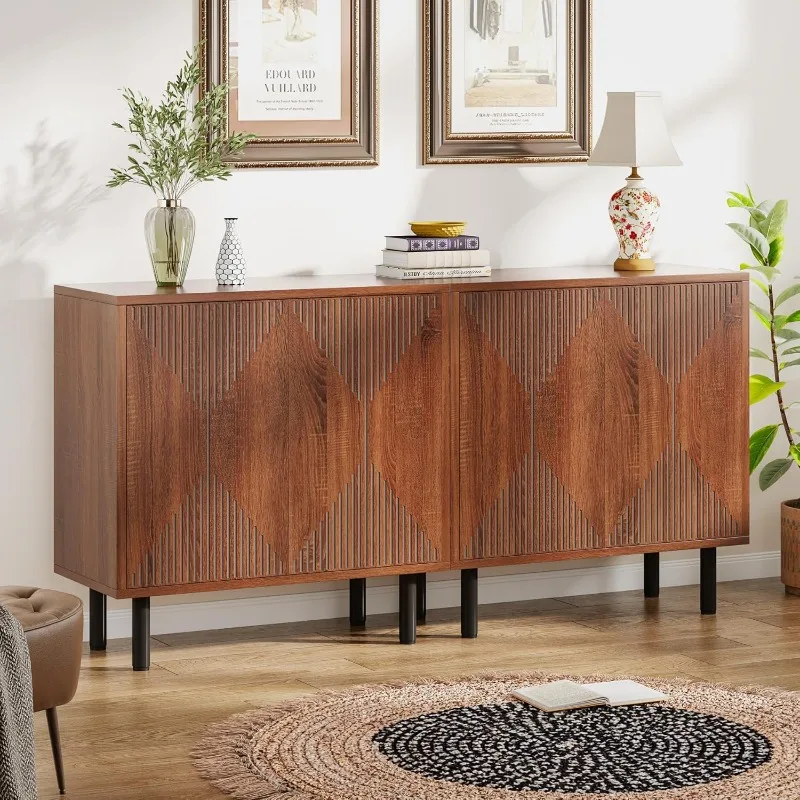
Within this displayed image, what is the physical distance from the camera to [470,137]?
518 centimetres

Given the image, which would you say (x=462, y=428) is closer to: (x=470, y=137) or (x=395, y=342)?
(x=395, y=342)

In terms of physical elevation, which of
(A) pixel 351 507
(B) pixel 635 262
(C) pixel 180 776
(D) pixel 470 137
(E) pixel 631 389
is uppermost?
(D) pixel 470 137

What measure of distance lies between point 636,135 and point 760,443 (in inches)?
45.9

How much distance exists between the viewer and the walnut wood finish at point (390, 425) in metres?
4.36

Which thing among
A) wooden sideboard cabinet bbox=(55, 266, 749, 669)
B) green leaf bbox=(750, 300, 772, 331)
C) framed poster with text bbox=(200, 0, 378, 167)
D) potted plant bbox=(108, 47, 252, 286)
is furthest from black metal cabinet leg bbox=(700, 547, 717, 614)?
potted plant bbox=(108, 47, 252, 286)

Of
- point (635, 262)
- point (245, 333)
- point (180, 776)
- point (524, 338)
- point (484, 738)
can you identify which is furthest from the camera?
point (635, 262)

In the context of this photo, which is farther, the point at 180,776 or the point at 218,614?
the point at 218,614

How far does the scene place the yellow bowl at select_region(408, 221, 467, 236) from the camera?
484 cm

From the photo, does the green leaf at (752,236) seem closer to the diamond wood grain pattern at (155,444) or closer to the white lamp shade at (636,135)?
the white lamp shade at (636,135)

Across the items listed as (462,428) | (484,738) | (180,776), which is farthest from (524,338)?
(180,776)

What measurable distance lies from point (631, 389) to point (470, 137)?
3.18 ft

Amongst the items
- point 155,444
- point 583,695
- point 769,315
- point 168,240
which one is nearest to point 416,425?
point 155,444

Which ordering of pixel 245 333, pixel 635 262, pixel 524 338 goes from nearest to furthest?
1. pixel 245 333
2. pixel 524 338
3. pixel 635 262

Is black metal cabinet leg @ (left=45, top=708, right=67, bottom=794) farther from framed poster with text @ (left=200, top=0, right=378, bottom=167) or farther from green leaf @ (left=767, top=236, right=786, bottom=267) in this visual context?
green leaf @ (left=767, top=236, right=786, bottom=267)
